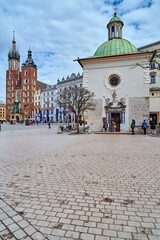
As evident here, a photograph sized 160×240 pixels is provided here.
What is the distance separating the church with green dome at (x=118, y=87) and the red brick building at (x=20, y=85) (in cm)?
6042

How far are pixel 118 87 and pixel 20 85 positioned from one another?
252ft

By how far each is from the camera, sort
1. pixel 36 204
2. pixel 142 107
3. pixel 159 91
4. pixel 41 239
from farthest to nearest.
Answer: pixel 159 91, pixel 142 107, pixel 36 204, pixel 41 239

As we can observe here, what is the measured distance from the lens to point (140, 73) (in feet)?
59.4

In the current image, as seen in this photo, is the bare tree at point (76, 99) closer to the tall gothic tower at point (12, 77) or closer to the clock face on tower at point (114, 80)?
the clock face on tower at point (114, 80)

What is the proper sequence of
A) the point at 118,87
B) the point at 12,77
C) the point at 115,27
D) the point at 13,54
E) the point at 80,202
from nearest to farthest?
the point at 80,202, the point at 118,87, the point at 115,27, the point at 12,77, the point at 13,54

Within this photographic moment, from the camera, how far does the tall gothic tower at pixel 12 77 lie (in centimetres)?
8319

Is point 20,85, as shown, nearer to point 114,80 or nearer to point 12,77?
point 12,77

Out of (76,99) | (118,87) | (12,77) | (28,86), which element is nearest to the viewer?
(76,99)

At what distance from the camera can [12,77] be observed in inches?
3319

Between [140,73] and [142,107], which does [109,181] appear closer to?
[142,107]

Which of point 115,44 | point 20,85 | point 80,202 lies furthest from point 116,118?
point 20,85

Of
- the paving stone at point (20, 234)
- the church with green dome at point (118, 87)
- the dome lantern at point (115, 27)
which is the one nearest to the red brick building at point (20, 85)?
the dome lantern at point (115, 27)

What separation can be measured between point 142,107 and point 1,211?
17.9 meters

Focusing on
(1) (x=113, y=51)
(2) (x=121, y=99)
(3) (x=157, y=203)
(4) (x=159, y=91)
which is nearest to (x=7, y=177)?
(3) (x=157, y=203)
